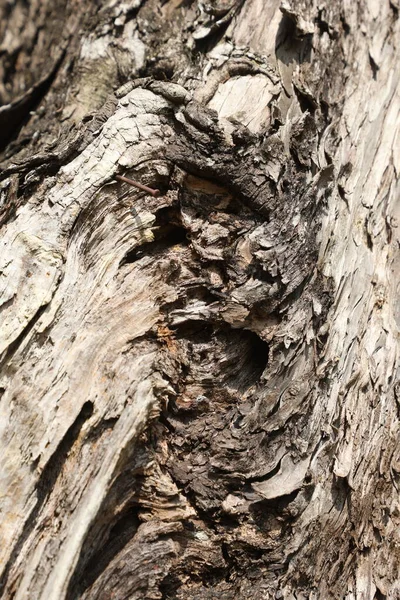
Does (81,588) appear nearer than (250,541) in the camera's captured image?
Yes

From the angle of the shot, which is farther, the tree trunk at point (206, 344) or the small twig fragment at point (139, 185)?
the small twig fragment at point (139, 185)

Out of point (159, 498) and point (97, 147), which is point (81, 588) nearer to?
point (159, 498)

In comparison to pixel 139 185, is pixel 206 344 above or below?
below

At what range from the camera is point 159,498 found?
6.05 feet

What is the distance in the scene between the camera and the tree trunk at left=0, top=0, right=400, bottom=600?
5.62ft

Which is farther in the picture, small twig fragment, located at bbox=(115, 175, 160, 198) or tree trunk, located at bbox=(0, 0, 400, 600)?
small twig fragment, located at bbox=(115, 175, 160, 198)

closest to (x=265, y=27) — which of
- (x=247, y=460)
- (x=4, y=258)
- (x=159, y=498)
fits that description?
(x=4, y=258)

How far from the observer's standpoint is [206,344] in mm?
1950

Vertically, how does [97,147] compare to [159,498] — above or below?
above

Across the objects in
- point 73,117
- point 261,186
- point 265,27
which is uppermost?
point 265,27

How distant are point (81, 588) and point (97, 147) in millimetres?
1234

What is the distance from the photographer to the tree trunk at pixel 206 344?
1.71 meters

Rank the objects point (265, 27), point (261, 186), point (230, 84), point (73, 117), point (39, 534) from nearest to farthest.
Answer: point (39, 534)
point (261, 186)
point (230, 84)
point (265, 27)
point (73, 117)

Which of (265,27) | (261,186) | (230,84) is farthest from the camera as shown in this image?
(265,27)
